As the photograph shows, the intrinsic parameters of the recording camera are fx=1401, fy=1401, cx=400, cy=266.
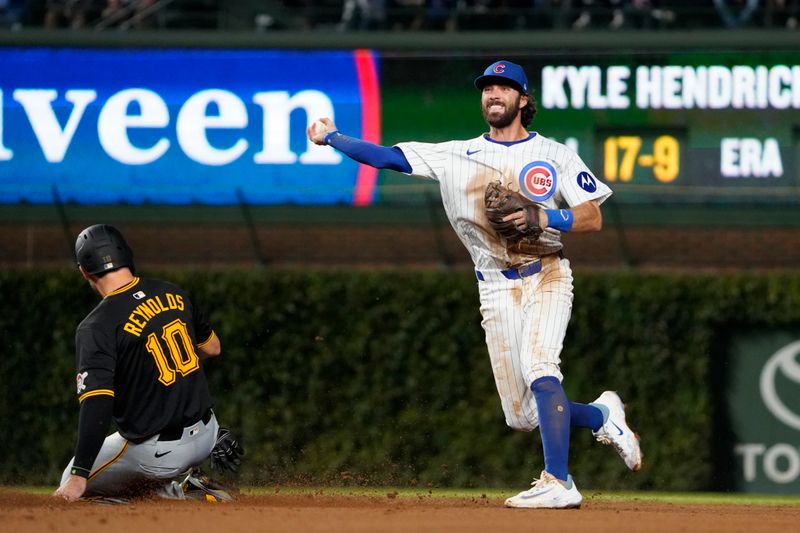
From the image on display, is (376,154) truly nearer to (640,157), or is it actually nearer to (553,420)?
(553,420)

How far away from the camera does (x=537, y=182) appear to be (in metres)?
7.16

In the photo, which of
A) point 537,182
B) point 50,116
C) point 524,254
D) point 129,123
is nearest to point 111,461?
point 524,254

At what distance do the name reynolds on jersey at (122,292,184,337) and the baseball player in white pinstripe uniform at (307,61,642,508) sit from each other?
1222mm

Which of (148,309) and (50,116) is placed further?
(50,116)

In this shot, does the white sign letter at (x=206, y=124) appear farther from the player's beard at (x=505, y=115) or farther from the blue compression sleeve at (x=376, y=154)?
the player's beard at (x=505, y=115)

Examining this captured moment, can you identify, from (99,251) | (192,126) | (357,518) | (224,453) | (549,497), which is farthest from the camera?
(192,126)

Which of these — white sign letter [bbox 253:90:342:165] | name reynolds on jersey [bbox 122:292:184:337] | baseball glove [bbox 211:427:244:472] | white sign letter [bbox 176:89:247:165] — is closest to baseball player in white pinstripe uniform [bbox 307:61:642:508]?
name reynolds on jersey [bbox 122:292:184:337]

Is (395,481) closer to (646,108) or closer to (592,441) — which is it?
(592,441)

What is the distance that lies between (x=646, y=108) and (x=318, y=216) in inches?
137

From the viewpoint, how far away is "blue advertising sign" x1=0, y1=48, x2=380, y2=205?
47.2 ft

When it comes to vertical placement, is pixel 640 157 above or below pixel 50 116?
below

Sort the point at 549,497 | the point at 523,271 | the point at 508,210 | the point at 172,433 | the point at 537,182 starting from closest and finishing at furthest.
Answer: the point at 508,210, the point at 549,497, the point at 537,182, the point at 523,271, the point at 172,433

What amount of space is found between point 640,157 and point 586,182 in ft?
23.2

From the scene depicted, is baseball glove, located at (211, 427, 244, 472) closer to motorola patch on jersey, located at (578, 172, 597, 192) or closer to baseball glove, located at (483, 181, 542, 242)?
baseball glove, located at (483, 181, 542, 242)
